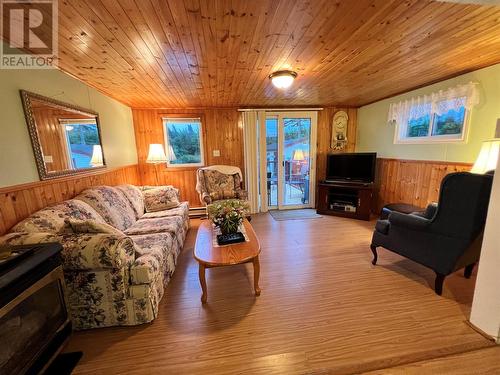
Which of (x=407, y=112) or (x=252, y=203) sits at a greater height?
(x=407, y=112)

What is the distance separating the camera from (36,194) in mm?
1825

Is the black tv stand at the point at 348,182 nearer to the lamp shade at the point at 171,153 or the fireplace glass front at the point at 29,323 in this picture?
the lamp shade at the point at 171,153

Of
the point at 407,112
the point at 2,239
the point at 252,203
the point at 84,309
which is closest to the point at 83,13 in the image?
the point at 2,239

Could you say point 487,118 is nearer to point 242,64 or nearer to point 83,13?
point 242,64

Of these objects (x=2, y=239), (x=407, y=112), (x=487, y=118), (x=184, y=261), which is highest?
(x=407, y=112)

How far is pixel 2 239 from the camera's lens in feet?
4.58

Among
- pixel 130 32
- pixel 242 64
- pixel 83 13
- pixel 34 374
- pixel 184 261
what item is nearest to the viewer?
pixel 34 374

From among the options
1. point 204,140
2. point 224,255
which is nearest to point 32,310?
point 224,255

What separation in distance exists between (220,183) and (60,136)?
2361 mm

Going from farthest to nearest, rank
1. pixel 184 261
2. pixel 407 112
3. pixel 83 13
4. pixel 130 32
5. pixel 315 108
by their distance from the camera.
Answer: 1. pixel 315 108
2. pixel 407 112
3. pixel 184 261
4. pixel 130 32
5. pixel 83 13

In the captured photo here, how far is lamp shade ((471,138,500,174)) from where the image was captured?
2111 mm

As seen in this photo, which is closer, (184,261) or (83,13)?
(83,13)

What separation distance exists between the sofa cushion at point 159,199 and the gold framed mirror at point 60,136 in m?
0.80

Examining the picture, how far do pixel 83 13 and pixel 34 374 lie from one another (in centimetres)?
213
